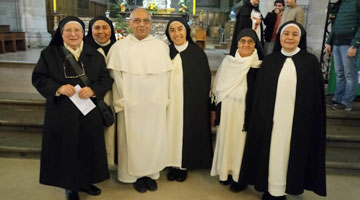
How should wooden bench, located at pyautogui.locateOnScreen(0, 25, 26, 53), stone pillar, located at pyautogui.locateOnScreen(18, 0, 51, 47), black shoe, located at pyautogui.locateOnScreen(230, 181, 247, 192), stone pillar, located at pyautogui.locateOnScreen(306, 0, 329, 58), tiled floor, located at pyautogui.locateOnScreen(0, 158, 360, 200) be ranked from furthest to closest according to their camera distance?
stone pillar, located at pyautogui.locateOnScreen(18, 0, 51, 47), wooden bench, located at pyautogui.locateOnScreen(0, 25, 26, 53), stone pillar, located at pyautogui.locateOnScreen(306, 0, 329, 58), black shoe, located at pyautogui.locateOnScreen(230, 181, 247, 192), tiled floor, located at pyautogui.locateOnScreen(0, 158, 360, 200)

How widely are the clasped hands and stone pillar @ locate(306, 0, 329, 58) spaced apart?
235 inches

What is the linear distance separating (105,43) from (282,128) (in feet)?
6.62

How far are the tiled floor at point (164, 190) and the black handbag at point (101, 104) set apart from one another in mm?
808

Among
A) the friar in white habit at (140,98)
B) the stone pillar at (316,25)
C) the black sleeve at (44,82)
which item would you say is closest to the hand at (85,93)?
the black sleeve at (44,82)

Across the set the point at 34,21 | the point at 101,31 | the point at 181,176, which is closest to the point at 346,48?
the point at 181,176

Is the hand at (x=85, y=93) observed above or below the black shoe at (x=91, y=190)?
above

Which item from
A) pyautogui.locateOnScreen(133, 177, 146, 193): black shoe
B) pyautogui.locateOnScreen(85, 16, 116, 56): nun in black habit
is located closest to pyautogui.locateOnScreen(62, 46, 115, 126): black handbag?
pyautogui.locateOnScreen(85, 16, 116, 56): nun in black habit

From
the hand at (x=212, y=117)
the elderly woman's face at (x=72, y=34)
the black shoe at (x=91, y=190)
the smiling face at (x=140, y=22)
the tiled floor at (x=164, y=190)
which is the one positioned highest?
the smiling face at (x=140, y=22)

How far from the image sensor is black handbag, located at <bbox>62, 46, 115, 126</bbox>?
2585mm

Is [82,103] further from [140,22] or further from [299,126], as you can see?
[299,126]

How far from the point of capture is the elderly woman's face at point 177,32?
3031 millimetres

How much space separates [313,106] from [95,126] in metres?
1.97

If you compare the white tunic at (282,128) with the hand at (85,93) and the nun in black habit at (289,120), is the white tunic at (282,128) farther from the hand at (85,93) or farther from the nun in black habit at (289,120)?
the hand at (85,93)

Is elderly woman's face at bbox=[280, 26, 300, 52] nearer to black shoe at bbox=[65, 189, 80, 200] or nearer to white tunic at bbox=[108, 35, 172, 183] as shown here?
white tunic at bbox=[108, 35, 172, 183]
